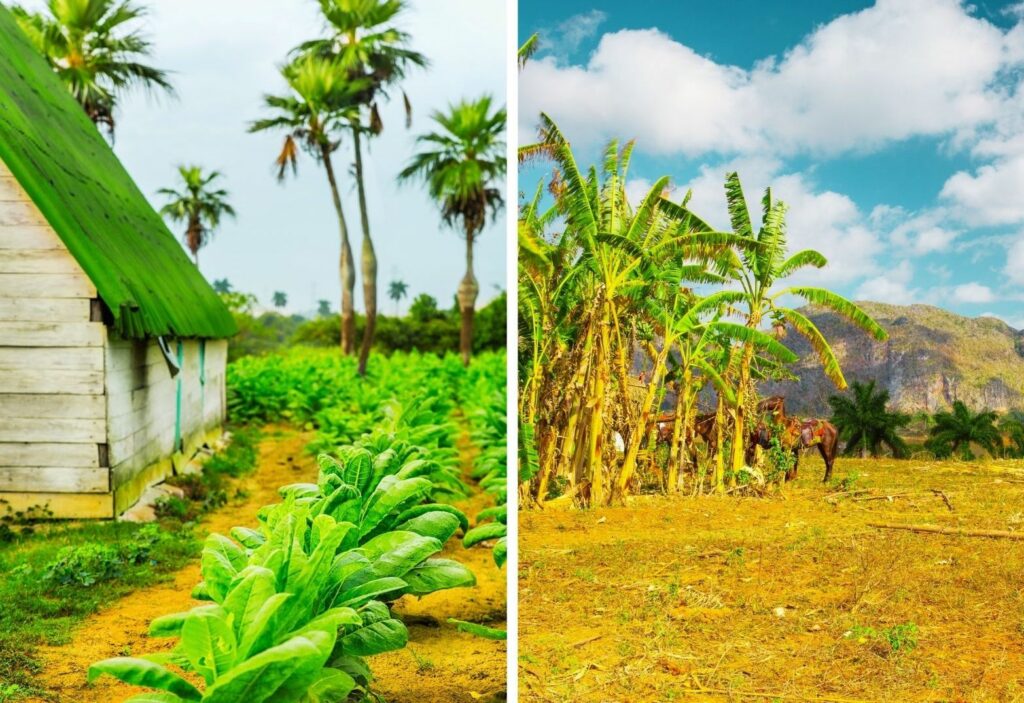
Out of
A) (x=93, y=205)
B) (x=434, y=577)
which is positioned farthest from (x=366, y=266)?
(x=434, y=577)

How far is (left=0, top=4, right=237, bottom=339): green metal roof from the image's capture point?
652cm

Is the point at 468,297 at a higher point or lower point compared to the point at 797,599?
higher

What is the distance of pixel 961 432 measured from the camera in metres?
4.71

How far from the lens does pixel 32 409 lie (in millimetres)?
6613

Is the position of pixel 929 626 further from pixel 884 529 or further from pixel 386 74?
pixel 386 74

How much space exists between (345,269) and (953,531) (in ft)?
57.4

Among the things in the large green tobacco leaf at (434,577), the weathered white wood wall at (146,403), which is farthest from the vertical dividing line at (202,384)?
the large green tobacco leaf at (434,577)

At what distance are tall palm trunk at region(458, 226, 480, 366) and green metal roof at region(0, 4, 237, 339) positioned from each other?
35.4ft

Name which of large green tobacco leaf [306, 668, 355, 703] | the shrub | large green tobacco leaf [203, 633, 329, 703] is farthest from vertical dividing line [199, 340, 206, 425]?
large green tobacco leaf [203, 633, 329, 703]

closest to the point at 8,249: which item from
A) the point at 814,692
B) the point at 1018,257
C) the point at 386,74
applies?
the point at 814,692

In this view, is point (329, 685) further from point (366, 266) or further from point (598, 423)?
point (366, 266)

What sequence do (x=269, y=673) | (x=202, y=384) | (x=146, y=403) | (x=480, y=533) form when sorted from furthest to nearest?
(x=202, y=384) → (x=146, y=403) → (x=480, y=533) → (x=269, y=673)

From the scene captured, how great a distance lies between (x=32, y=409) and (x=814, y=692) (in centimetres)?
539

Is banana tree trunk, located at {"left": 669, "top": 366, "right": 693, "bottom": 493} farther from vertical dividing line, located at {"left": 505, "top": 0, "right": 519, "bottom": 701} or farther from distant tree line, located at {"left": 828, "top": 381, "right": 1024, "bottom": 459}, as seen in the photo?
vertical dividing line, located at {"left": 505, "top": 0, "right": 519, "bottom": 701}
